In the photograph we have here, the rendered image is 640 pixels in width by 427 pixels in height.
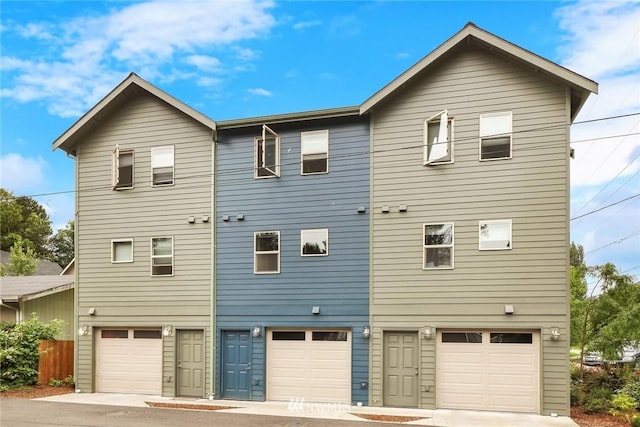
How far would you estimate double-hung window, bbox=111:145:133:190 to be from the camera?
49.6ft

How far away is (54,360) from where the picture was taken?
15.6 meters

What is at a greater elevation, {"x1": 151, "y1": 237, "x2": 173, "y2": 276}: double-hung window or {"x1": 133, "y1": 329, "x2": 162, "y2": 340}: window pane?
{"x1": 151, "y1": 237, "x2": 173, "y2": 276}: double-hung window

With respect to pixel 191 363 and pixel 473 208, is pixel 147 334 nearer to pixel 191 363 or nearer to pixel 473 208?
pixel 191 363

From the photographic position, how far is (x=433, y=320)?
12.5m

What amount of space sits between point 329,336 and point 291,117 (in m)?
5.99

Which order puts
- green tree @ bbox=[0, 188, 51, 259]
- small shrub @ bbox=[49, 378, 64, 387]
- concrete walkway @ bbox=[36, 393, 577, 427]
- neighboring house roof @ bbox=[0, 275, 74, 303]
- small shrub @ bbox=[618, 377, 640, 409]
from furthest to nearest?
green tree @ bbox=[0, 188, 51, 259]
neighboring house roof @ bbox=[0, 275, 74, 303]
small shrub @ bbox=[49, 378, 64, 387]
small shrub @ bbox=[618, 377, 640, 409]
concrete walkway @ bbox=[36, 393, 577, 427]

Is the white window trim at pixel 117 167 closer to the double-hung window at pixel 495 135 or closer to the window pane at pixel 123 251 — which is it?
the window pane at pixel 123 251

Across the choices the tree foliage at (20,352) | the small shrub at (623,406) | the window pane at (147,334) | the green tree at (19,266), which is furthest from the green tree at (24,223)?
the small shrub at (623,406)

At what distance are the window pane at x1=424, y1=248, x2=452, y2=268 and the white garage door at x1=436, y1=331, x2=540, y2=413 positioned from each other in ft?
5.59

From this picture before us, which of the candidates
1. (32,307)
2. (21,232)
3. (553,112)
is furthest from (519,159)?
(21,232)

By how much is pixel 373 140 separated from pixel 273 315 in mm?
5391

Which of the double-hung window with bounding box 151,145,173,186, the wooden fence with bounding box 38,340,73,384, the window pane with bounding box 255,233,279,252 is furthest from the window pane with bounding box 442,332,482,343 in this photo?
the wooden fence with bounding box 38,340,73,384

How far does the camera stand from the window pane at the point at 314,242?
13.5m

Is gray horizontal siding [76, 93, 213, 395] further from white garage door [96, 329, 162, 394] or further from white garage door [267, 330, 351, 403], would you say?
white garage door [267, 330, 351, 403]
